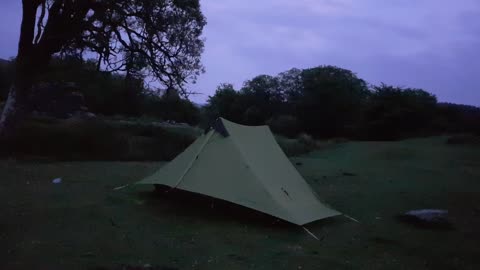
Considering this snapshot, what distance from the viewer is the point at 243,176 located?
321 inches

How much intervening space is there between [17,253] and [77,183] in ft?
17.7

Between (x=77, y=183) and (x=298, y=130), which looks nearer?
(x=77, y=183)

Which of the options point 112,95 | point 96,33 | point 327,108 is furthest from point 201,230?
point 327,108

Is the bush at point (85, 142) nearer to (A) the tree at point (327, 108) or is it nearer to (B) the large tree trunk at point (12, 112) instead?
(B) the large tree trunk at point (12, 112)

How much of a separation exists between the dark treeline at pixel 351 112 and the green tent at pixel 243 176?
25.8 metres

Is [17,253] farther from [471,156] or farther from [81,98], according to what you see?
[81,98]

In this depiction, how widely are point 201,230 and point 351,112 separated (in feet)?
111

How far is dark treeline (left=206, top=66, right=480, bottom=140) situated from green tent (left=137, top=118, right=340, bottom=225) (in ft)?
84.8

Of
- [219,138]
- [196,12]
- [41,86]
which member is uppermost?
[196,12]

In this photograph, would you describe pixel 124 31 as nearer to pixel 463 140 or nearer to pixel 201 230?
pixel 201 230

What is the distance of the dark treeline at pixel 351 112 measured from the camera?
1307 inches

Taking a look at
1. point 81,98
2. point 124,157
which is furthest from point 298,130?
point 124,157

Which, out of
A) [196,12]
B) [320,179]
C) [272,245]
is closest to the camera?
[272,245]

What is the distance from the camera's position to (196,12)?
15398 millimetres
